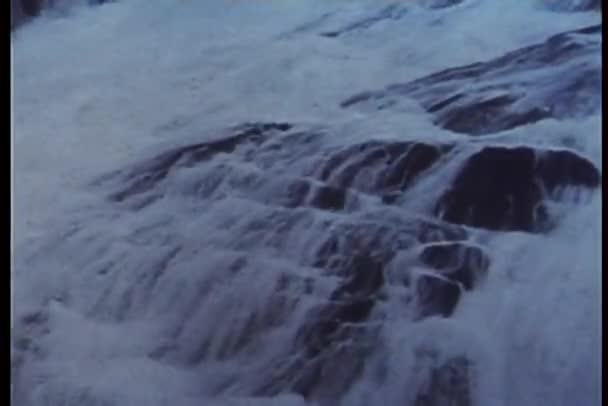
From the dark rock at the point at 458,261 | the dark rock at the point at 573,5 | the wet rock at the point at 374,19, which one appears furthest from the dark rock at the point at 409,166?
the dark rock at the point at 573,5

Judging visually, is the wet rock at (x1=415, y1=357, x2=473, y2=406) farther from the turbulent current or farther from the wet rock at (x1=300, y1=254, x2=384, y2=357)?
the wet rock at (x1=300, y1=254, x2=384, y2=357)

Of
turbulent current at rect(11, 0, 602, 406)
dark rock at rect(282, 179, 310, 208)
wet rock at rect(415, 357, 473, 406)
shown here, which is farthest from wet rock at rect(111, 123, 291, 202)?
wet rock at rect(415, 357, 473, 406)

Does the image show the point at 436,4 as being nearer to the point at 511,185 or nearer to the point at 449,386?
the point at 511,185

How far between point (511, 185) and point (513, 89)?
0.72 ft

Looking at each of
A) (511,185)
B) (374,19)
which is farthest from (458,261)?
(374,19)

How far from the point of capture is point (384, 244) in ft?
5.83

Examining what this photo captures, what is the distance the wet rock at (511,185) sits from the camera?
5.88ft

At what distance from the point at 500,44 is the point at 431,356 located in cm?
67

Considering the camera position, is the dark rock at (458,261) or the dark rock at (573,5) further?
the dark rock at (573,5)

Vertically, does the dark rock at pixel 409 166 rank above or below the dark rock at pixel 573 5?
below

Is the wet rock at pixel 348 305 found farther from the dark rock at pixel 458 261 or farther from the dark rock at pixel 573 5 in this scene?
→ the dark rock at pixel 573 5

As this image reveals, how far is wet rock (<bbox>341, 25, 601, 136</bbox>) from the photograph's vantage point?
188 centimetres

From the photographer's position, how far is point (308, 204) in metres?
1.84
